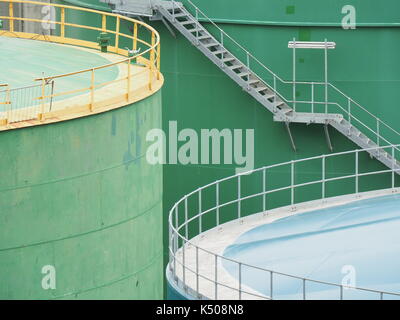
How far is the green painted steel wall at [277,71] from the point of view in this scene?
29.7 metres

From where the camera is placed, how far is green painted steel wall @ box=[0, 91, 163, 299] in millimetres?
21391

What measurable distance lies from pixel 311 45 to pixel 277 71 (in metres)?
Result: 1.21

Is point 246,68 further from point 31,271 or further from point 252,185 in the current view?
point 31,271

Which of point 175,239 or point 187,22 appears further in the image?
point 187,22

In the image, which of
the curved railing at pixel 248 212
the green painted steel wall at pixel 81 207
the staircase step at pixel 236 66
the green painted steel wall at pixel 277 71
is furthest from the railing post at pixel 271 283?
the staircase step at pixel 236 66

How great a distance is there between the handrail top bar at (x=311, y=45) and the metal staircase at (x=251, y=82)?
934mm

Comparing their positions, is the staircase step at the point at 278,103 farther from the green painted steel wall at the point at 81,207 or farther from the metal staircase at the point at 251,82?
the green painted steel wall at the point at 81,207

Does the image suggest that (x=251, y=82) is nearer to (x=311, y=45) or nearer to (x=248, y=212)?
(x=311, y=45)

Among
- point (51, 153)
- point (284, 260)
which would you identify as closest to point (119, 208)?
point (51, 153)

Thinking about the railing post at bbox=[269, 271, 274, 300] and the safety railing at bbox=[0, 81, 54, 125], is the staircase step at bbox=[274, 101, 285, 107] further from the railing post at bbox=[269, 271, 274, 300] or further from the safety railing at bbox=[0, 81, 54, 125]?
the railing post at bbox=[269, 271, 274, 300]

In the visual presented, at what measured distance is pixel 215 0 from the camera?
3036 cm

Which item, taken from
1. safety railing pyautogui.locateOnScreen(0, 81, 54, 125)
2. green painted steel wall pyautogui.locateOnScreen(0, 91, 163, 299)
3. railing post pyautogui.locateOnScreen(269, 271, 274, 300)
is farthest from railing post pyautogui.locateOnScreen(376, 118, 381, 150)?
railing post pyautogui.locateOnScreen(269, 271, 274, 300)

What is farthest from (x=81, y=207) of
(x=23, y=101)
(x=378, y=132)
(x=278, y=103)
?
(x=378, y=132)
